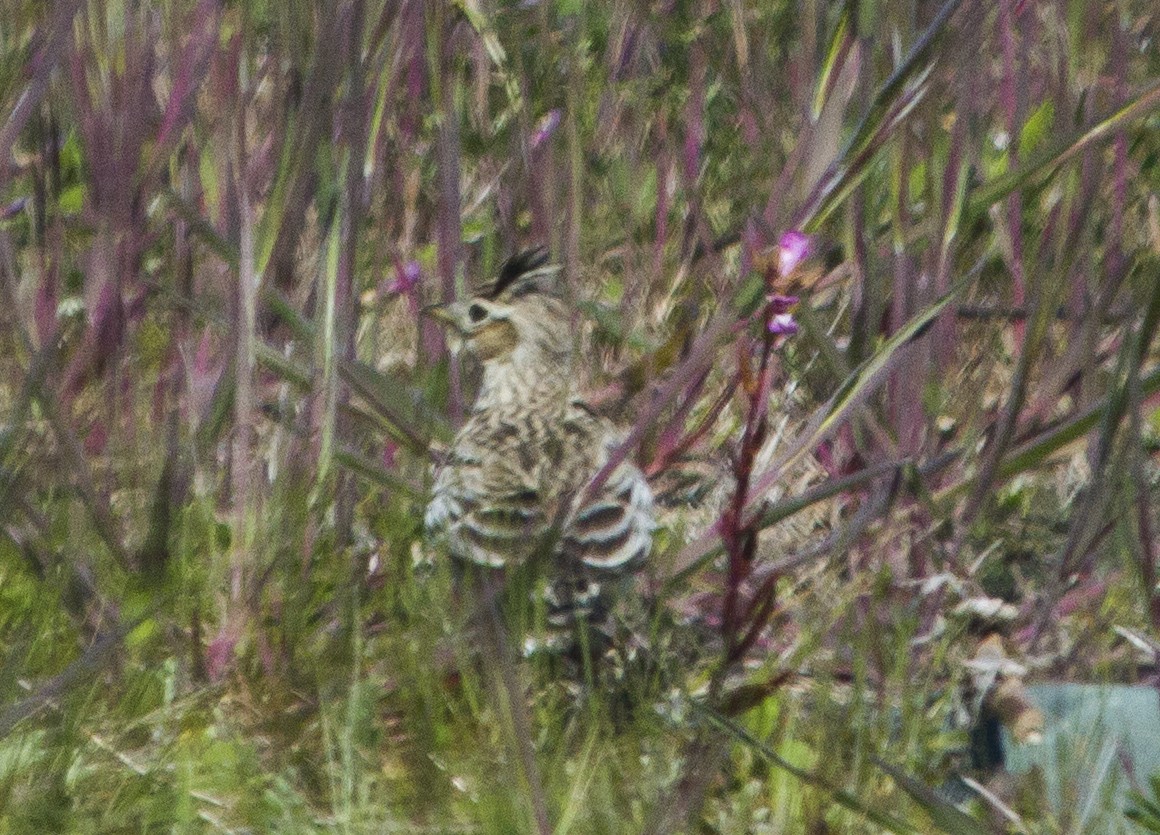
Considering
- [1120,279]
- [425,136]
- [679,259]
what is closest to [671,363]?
[679,259]

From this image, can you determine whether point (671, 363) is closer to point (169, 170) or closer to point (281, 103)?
point (281, 103)

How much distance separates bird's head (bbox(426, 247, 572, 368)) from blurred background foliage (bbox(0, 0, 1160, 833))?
0.07 meters

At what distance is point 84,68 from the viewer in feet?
10.8

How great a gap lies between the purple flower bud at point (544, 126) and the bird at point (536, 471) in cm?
45

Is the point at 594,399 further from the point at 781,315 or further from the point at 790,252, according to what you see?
the point at 790,252

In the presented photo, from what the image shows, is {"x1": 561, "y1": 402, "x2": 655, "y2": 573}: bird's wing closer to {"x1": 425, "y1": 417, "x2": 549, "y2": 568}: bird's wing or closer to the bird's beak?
{"x1": 425, "y1": 417, "x2": 549, "y2": 568}: bird's wing

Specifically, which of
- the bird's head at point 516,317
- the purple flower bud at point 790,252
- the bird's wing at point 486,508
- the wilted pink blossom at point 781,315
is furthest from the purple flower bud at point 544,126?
the purple flower bud at point 790,252

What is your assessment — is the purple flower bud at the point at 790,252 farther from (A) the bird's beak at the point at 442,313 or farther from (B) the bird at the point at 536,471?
(A) the bird's beak at the point at 442,313

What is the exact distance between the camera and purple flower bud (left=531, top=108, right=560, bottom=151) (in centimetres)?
415

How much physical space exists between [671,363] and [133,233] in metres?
0.99

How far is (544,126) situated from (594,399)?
792 mm

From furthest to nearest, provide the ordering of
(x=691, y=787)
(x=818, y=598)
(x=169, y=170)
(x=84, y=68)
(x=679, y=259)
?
(x=679, y=259) → (x=169, y=170) → (x=84, y=68) → (x=818, y=598) → (x=691, y=787)

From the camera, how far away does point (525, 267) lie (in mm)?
3613

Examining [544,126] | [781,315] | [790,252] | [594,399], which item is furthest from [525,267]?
→ [790,252]
